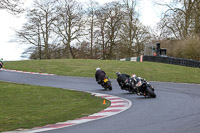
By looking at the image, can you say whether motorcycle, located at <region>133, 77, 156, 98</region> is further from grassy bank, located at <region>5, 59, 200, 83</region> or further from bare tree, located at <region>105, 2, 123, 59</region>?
bare tree, located at <region>105, 2, 123, 59</region>

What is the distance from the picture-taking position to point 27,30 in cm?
5828

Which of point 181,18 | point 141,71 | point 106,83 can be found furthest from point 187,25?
point 106,83

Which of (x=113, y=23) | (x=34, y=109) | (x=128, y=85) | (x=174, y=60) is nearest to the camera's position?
(x=34, y=109)

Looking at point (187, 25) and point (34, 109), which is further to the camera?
point (187, 25)

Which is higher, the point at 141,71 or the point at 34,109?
the point at 141,71

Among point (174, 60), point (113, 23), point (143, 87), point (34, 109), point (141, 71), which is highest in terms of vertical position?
point (113, 23)

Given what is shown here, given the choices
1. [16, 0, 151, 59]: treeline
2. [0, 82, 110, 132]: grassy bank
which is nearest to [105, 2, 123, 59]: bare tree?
[16, 0, 151, 59]: treeline

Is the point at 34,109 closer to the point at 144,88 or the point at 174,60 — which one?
the point at 144,88

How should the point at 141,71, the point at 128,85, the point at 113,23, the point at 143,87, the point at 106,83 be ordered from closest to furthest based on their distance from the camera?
the point at 143,87
the point at 128,85
the point at 106,83
the point at 141,71
the point at 113,23

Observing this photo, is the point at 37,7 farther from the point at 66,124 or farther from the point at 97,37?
the point at 66,124

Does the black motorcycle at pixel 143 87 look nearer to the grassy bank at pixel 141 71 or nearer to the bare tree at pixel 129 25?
the grassy bank at pixel 141 71

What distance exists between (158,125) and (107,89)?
12073 mm

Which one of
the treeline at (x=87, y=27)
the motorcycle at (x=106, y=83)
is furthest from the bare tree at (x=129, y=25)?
the motorcycle at (x=106, y=83)

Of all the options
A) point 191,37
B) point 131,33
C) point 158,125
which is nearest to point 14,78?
point 158,125
